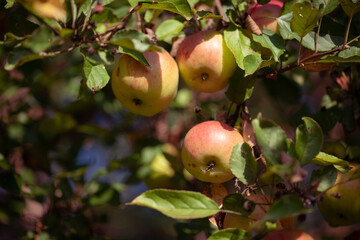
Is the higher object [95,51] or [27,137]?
[95,51]

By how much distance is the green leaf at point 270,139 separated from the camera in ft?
2.95

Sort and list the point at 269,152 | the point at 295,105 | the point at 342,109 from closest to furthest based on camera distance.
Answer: the point at 269,152 < the point at 342,109 < the point at 295,105

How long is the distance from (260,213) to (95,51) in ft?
2.08

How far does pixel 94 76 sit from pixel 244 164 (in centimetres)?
49

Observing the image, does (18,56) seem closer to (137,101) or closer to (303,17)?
(137,101)

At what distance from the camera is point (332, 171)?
0.97 meters

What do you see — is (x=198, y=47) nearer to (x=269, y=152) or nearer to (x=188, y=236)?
(x=269, y=152)

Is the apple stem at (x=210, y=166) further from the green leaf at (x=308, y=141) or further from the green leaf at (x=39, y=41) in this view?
the green leaf at (x=39, y=41)

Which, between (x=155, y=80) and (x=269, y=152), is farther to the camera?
(x=155, y=80)

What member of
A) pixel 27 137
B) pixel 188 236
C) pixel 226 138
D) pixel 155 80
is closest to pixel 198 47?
pixel 155 80

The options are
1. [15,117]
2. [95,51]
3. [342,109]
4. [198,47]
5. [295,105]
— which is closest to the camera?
[95,51]

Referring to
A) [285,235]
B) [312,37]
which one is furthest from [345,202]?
[312,37]

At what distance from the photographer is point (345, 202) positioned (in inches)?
43.9

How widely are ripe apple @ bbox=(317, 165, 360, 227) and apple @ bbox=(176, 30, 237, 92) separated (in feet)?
1.56
